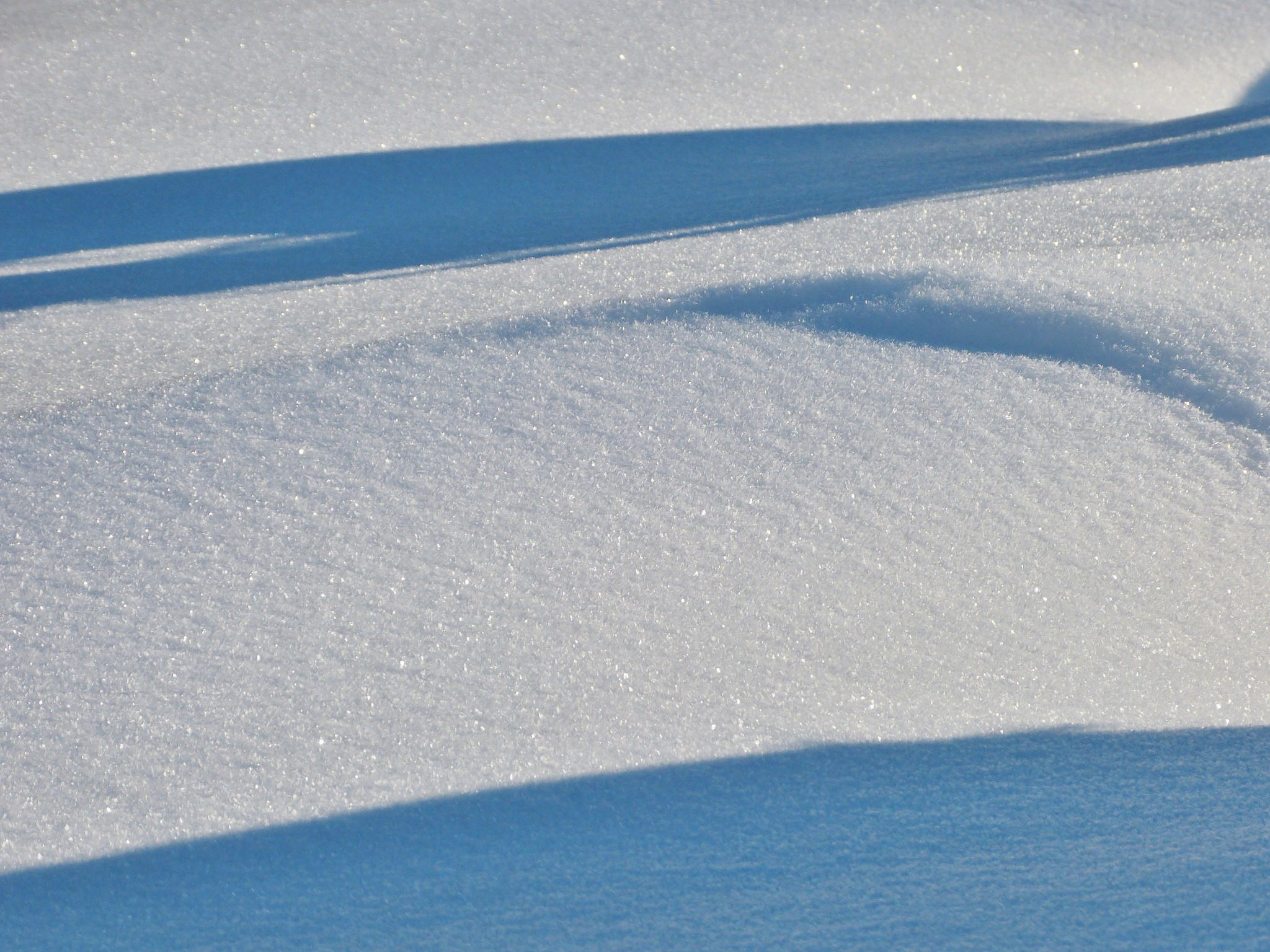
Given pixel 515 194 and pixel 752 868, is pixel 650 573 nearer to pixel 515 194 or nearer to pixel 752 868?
pixel 752 868

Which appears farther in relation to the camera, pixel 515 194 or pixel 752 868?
pixel 515 194

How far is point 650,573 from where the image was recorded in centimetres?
92

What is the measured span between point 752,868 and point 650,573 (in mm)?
264

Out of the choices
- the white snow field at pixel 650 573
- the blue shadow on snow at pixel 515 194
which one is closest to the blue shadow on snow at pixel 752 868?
the white snow field at pixel 650 573

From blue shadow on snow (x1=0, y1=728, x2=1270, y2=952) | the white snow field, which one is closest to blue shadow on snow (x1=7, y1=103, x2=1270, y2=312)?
the white snow field

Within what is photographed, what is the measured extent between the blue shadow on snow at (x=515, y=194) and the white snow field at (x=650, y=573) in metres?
0.02

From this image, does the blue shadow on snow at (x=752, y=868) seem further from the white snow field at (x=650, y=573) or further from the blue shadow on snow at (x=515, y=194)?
the blue shadow on snow at (x=515, y=194)

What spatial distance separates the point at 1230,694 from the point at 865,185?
903 millimetres

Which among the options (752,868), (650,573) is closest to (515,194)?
(650,573)

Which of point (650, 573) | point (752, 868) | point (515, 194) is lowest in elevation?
point (752, 868)

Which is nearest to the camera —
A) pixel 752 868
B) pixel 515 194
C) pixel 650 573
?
pixel 752 868

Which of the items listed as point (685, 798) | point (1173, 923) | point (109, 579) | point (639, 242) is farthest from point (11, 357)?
point (1173, 923)

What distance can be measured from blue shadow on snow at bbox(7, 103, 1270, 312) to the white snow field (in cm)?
2

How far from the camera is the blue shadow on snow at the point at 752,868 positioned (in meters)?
0.71
